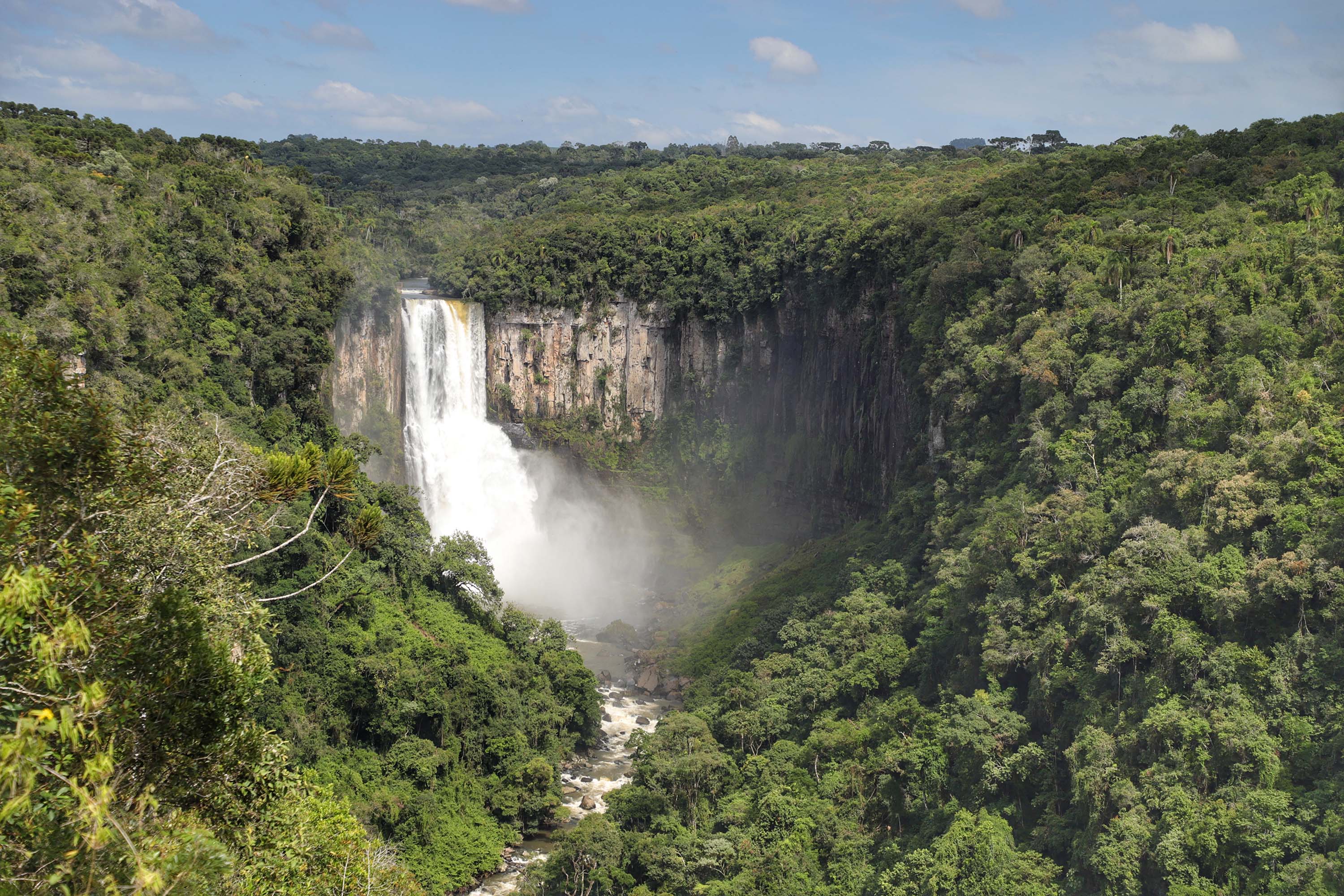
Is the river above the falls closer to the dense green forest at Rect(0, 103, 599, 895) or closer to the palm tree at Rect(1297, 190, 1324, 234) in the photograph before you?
the dense green forest at Rect(0, 103, 599, 895)

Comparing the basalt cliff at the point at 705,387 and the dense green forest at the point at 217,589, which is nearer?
the dense green forest at the point at 217,589

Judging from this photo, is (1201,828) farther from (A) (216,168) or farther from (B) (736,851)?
(A) (216,168)

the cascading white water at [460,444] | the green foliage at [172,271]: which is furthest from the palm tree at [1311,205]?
the cascading white water at [460,444]

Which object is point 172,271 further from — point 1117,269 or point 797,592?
point 1117,269

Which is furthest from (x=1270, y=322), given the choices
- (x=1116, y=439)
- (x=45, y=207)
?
(x=45, y=207)

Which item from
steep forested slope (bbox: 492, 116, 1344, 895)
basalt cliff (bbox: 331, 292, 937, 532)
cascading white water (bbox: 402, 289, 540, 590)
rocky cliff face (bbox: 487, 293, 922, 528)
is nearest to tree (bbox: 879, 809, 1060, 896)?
steep forested slope (bbox: 492, 116, 1344, 895)

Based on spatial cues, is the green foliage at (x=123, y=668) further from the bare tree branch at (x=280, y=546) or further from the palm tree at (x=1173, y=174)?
the palm tree at (x=1173, y=174)

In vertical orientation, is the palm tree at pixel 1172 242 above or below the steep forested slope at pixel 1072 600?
above

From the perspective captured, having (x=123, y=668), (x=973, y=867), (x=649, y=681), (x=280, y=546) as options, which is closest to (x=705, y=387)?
(x=649, y=681)
